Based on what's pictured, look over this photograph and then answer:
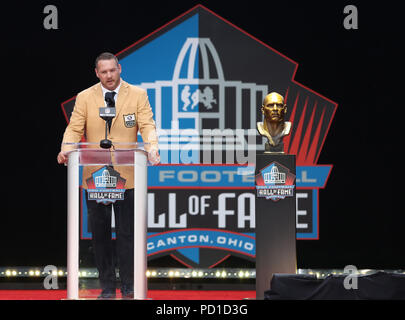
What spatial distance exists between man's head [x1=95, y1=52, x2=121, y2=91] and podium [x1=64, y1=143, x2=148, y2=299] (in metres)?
0.64

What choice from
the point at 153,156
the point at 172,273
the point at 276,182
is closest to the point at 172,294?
the point at 172,273

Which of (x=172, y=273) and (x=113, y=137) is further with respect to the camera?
(x=172, y=273)

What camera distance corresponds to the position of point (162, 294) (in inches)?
241

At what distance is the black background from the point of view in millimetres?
6484

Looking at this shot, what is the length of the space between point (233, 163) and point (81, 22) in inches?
79.1

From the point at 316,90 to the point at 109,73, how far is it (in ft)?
8.66

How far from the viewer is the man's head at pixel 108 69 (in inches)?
175

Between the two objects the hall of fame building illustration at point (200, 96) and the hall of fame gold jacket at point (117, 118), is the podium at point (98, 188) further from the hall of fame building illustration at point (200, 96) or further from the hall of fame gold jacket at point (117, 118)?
the hall of fame building illustration at point (200, 96)

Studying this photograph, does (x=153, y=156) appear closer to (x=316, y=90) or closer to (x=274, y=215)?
(x=274, y=215)

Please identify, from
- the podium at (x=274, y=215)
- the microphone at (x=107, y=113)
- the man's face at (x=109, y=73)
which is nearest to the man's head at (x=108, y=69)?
the man's face at (x=109, y=73)

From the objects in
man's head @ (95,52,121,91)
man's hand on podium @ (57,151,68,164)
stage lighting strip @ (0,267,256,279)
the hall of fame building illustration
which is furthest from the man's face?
stage lighting strip @ (0,267,256,279)

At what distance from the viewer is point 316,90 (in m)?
6.49
